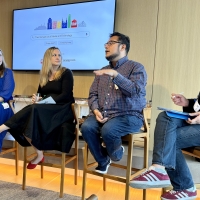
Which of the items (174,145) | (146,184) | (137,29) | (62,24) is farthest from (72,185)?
(62,24)

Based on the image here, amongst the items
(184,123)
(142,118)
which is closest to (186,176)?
(184,123)

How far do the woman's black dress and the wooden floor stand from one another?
1.42 feet

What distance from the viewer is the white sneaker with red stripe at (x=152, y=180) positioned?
45.3 inches

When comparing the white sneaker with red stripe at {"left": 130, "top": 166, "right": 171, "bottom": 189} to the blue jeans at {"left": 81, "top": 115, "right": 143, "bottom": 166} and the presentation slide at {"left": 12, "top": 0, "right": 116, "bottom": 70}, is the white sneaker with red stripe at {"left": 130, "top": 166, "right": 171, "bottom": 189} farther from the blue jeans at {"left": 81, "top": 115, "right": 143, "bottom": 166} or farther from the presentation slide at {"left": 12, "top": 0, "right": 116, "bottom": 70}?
the presentation slide at {"left": 12, "top": 0, "right": 116, "bottom": 70}

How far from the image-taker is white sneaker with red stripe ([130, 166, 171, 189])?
115 cm

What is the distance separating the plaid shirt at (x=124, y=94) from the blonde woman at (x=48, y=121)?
0.31 m

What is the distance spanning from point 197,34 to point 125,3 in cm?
88

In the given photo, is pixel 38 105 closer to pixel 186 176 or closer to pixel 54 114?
pixel 54 114

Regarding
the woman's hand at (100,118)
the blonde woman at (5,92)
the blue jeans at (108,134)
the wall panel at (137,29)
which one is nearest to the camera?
the blue jeans at (108,134)

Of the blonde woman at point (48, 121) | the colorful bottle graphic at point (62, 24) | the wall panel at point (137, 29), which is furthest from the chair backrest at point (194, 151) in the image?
the colorful bottle graphic at point (62, 24)

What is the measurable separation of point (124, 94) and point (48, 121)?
2.18ft

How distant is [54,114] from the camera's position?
1.78m

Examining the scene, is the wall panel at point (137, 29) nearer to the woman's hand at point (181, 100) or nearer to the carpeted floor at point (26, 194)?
the woman's hand at point (181, 100)

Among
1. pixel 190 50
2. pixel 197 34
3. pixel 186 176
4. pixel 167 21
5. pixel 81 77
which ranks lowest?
pixel 186 176
